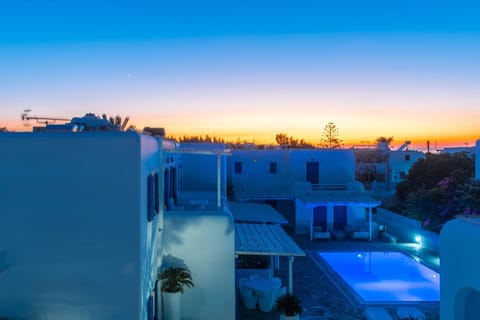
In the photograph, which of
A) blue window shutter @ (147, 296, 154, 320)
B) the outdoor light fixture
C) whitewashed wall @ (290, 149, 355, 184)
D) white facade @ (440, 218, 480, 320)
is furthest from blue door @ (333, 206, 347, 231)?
white facade @ (440, 218, 480, 320)

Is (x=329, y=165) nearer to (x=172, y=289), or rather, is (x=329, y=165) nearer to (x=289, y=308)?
(x=289, y=308)

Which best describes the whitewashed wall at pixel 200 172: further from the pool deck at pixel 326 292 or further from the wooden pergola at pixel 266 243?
the wooden pergola at pixel 266 243

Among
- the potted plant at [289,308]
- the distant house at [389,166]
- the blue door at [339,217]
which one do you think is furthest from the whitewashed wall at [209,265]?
the distant house at [389,166]

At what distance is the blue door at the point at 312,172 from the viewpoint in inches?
1369

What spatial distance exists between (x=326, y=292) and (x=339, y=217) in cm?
1381

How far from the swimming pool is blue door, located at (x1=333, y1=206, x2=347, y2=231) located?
20.1 feet

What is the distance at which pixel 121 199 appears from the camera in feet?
29.5

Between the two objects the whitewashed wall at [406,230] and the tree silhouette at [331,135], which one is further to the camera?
the tree silhouette at [331,135]

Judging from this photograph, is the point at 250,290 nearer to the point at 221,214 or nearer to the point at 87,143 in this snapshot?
the point at 221,214

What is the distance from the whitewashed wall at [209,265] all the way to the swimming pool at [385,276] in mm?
7383

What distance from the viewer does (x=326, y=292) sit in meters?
17.4

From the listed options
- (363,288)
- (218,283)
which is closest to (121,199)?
(218,283)

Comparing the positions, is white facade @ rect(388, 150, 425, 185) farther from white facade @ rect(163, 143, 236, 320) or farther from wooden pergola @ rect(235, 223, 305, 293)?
white facade @ rect(163, 143, 236, 320)

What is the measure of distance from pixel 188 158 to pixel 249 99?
962cm
